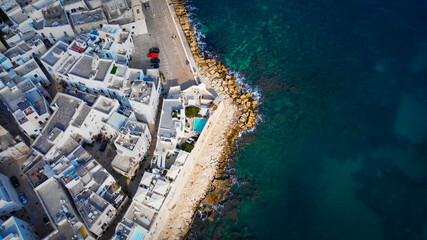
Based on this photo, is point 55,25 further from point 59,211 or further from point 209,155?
point 209,155

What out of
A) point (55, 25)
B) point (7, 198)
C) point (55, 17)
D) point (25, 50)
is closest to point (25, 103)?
point (25, 50)

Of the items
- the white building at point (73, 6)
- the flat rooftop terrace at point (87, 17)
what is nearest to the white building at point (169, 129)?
the flat rooftop terrace at point (87, 17)

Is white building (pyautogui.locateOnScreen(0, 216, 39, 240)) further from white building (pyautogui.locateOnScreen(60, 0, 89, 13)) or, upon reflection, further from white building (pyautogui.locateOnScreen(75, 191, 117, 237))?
white building (pyautogui.locateOnScreen(60, 0, 89, 13))

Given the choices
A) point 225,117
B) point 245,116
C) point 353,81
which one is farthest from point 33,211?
point 353,81

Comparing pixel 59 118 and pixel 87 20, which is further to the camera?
pixel 87 20

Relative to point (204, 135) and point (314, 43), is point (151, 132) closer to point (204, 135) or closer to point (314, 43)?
point (204, 135)
